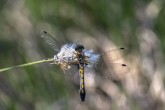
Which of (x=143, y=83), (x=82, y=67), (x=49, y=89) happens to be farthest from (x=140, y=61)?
(x=82, y=67)

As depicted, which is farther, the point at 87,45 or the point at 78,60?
the point at 87,45

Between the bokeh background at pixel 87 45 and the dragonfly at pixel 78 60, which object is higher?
the bokeh background at pixel 87 45

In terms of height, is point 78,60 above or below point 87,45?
below

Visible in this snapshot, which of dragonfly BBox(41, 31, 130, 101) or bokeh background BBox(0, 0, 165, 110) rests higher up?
bokeh background BBox(0, 0, 165, 110)

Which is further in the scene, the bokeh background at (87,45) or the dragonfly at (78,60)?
the bokeh background at (87,45)

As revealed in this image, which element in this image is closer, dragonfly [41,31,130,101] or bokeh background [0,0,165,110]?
dragonfly [41,31,130,101]

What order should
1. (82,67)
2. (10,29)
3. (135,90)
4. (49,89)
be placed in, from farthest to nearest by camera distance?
(10,29), (135,90), (49,89), (82,67)

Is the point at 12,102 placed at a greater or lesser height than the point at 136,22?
lesser

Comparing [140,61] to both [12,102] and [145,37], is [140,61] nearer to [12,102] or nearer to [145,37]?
[145,37]
